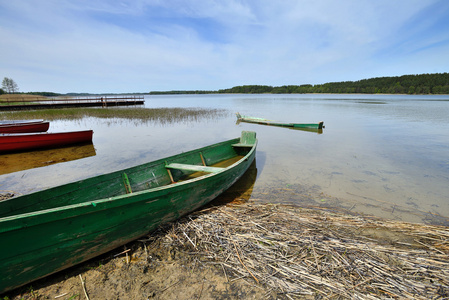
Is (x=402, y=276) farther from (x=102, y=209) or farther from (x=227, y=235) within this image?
(x=102, y=209)

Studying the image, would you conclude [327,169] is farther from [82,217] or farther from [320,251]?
[82,217]

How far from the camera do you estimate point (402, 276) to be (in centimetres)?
296

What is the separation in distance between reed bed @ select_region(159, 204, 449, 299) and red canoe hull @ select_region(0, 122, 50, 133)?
1349 cm

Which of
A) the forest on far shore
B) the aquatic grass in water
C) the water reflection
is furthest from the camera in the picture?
the forest on far shore

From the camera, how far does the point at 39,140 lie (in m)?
10.3

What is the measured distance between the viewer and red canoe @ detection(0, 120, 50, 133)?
11534 millimetres

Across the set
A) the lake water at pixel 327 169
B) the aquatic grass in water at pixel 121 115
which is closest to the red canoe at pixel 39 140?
the lake water at pixel 327 169

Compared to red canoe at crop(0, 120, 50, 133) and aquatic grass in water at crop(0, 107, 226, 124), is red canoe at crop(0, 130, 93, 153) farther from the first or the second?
aquatic grass in water at crop(0, 107, 226, 124)

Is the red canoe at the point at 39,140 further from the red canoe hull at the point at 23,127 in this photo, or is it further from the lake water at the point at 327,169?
the red canoe hull at the point at 23,127

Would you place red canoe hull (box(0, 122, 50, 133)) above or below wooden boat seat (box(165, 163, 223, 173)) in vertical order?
above

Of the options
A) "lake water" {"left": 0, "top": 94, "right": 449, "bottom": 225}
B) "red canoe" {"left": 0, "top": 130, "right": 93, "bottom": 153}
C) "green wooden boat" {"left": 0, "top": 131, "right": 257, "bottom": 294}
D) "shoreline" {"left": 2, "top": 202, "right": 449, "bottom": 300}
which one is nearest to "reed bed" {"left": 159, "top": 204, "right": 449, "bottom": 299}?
"shoreline" {"left": 2, "top": 202, "right": 449, "bottom": 300}

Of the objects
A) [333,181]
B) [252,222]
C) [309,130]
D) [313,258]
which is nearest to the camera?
[313,258]

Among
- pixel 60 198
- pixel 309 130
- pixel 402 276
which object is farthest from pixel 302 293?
pixel 309 130

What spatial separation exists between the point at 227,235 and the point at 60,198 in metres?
3.05
